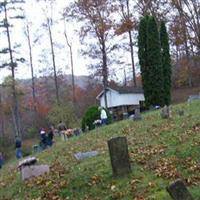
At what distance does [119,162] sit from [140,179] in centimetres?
73

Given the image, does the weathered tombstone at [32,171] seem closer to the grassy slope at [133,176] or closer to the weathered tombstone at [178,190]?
the grassy slope at [133,176]

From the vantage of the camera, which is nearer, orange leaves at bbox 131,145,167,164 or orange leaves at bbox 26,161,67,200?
orange leaves at bbox 26,161,67,200

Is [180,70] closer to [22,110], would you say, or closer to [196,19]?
[196,19]

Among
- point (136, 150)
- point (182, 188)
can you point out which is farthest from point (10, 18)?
point (182, 188)

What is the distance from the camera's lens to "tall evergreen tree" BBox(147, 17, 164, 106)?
39.3 meters

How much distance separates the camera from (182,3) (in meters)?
50.6

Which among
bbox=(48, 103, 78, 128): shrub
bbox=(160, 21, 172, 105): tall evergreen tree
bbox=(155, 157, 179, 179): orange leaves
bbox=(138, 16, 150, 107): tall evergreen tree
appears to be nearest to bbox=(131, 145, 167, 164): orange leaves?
bbox=(155, 157, 179, 179): orange leaves

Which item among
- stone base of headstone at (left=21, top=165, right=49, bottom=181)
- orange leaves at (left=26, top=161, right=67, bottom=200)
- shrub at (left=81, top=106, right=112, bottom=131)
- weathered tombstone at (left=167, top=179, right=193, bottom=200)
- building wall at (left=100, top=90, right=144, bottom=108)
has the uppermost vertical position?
building wall at (left=100, top=90, right=144, bottom=108)

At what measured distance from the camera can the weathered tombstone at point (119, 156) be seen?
39.4ft

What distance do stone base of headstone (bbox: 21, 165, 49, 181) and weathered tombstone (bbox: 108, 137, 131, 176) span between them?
305cm

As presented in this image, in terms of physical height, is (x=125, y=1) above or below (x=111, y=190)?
above

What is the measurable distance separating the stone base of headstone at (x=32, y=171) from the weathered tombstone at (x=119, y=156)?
305 centimetres

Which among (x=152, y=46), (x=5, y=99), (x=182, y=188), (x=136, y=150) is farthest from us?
(x=5, y=99)

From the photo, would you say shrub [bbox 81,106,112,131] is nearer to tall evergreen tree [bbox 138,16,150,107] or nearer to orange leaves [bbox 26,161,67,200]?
tall evergreen tree [bbox 138,16,150,107]
